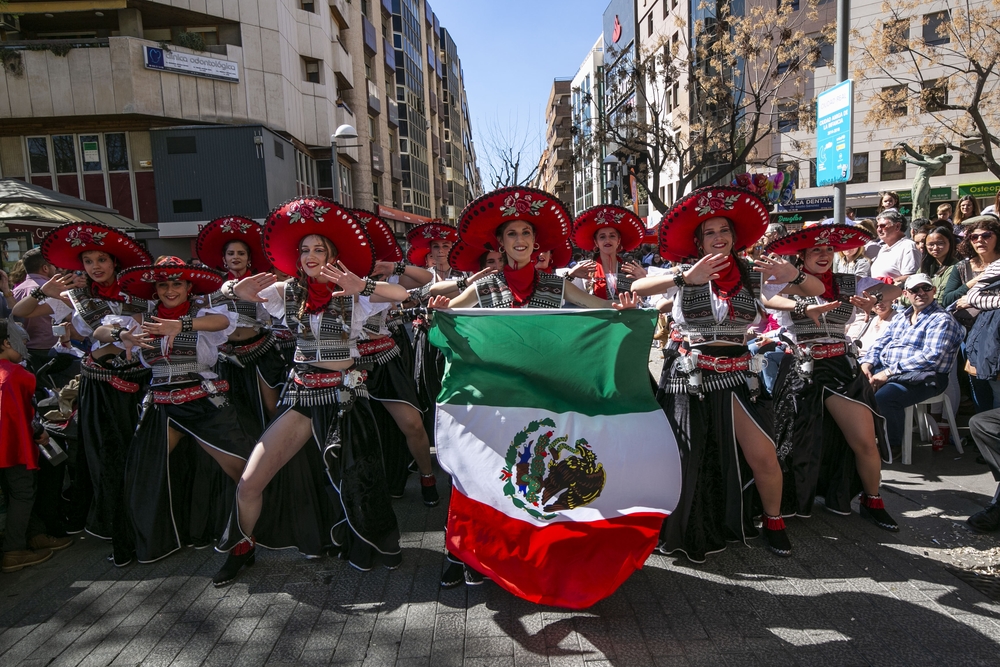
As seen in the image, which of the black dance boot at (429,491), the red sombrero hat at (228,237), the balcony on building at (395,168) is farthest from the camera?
the balcony on building at (395,168)

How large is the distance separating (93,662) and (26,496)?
1648mm

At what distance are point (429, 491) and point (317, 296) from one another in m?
1.89

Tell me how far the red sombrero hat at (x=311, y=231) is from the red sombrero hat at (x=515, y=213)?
63 centimetres

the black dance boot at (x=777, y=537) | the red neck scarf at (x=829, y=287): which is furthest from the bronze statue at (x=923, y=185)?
the black dance boot at (x=777, y=537)

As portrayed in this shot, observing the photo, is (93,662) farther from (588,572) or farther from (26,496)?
(588,572)

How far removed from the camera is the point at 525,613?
3.21 metres

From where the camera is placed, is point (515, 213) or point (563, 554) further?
point (515, 213)

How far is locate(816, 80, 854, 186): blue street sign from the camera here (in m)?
7.15

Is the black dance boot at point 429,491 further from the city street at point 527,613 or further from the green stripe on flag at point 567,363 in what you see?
the green stripe on flag at point 567,363

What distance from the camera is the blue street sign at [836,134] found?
7.15 metres

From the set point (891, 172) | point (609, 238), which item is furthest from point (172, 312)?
point (891, 172)

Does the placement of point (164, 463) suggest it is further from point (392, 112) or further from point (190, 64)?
point (392, 112)

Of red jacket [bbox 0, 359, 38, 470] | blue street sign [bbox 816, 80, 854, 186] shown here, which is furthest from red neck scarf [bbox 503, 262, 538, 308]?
blue street sign [bbox 816, 80, 854, 186]

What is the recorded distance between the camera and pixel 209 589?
3.60 m
